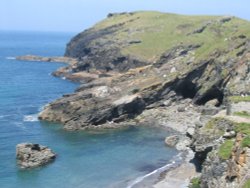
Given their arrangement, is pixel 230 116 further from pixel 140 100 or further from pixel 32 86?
pixel 32 86

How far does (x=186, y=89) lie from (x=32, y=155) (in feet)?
157

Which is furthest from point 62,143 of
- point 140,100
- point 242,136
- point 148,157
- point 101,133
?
point 242,136

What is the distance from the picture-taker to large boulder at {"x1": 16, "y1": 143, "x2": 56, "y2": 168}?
77812 mm

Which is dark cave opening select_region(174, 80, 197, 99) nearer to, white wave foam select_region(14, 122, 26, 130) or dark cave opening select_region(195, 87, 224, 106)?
dark cave opening select_region(195, 87, 224, 106)

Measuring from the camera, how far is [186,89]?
116812 mm

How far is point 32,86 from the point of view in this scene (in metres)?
158

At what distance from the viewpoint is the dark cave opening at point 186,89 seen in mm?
115188

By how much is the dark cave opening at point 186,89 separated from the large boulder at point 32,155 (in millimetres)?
42058

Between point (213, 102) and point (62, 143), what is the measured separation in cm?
3529

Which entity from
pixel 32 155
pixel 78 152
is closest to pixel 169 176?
pixel 78 152

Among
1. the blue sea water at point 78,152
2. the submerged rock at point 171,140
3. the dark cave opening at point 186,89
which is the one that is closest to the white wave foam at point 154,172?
the blue sea water at point 78,152

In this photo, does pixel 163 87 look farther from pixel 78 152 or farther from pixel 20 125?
pixel 78 152

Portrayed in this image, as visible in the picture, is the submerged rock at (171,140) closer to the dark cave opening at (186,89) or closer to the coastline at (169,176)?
the coastline at (169,176)

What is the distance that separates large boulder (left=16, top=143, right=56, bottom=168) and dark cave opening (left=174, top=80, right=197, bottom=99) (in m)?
42.1
